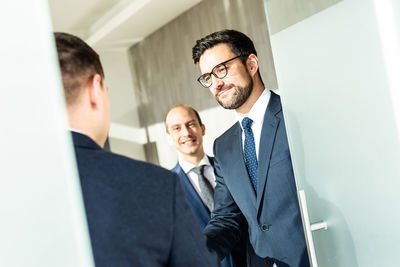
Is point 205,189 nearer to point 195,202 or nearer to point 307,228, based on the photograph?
point 195,202

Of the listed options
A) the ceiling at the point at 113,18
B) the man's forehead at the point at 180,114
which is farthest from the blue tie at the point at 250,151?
the ceiling at the point at 113,18

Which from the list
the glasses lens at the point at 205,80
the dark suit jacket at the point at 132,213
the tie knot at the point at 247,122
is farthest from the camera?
the tie knot at the point at 247,122

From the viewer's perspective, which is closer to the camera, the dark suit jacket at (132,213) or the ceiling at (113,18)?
the dark suit jacket at (132,213)

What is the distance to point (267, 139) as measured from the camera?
7.06 ft

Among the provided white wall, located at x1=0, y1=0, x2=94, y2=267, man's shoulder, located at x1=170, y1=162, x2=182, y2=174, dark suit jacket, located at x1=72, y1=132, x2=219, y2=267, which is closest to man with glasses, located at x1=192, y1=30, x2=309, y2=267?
man's shoulder, located at x1=170, y1=162, x2=182, y2=174

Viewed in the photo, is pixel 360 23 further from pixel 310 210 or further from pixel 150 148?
pixel 150 148

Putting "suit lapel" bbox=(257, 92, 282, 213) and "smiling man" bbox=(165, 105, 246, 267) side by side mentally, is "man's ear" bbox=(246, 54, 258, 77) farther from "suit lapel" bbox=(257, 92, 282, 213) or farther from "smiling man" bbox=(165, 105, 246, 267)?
"smiling man" bbox=(165, 105, 246, 267)

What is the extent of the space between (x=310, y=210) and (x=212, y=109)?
2.14ft

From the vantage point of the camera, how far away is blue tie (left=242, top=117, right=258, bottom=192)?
2131 millimetres

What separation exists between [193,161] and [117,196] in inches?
26.8

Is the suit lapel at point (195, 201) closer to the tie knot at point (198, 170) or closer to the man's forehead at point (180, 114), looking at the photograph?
the tie knot at point (198, 170)

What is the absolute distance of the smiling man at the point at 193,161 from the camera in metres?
1.90

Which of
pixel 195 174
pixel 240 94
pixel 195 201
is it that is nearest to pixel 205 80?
pixel 240 94

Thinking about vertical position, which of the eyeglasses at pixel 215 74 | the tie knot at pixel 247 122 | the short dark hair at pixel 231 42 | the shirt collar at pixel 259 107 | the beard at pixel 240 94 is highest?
the short dark hair at pixel 231 42
